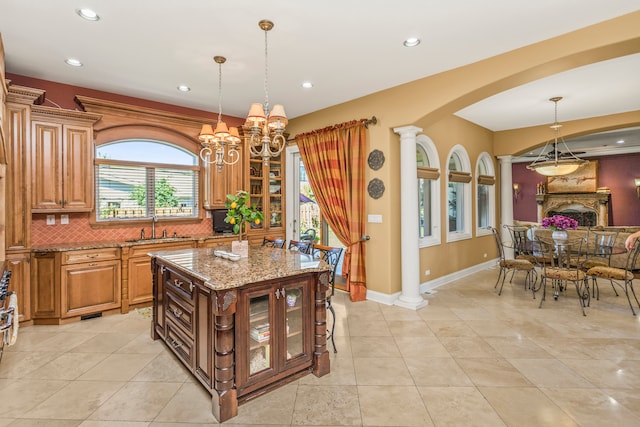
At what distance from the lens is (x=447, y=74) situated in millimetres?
3732

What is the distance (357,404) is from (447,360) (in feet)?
3.49

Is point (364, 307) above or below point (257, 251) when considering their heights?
below

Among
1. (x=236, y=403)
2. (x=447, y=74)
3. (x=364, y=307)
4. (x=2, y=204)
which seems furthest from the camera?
(x=364, y=307)

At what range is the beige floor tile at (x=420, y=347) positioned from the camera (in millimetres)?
2936

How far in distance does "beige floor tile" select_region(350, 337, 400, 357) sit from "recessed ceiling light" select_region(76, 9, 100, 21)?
3.69m

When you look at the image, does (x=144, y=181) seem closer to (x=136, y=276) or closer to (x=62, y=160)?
(x=62, y=160)

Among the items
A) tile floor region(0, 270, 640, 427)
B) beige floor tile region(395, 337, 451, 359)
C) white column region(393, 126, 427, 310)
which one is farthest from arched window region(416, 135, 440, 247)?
beige floor tile region(395, 337, 451, 359)

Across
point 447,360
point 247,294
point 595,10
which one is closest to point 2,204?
point 247,294

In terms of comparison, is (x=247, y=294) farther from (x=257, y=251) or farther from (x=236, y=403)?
(x=257, y=251)

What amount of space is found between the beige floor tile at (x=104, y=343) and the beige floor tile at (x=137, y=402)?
0.84 m

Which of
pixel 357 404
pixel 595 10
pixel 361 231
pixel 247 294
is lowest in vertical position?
pixel 357 404

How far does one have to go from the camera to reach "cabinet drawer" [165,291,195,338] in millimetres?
2418

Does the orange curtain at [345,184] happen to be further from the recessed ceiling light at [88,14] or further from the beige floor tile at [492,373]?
the recessed ceiling light at [88,14]

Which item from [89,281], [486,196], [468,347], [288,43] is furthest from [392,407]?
[486,196]
